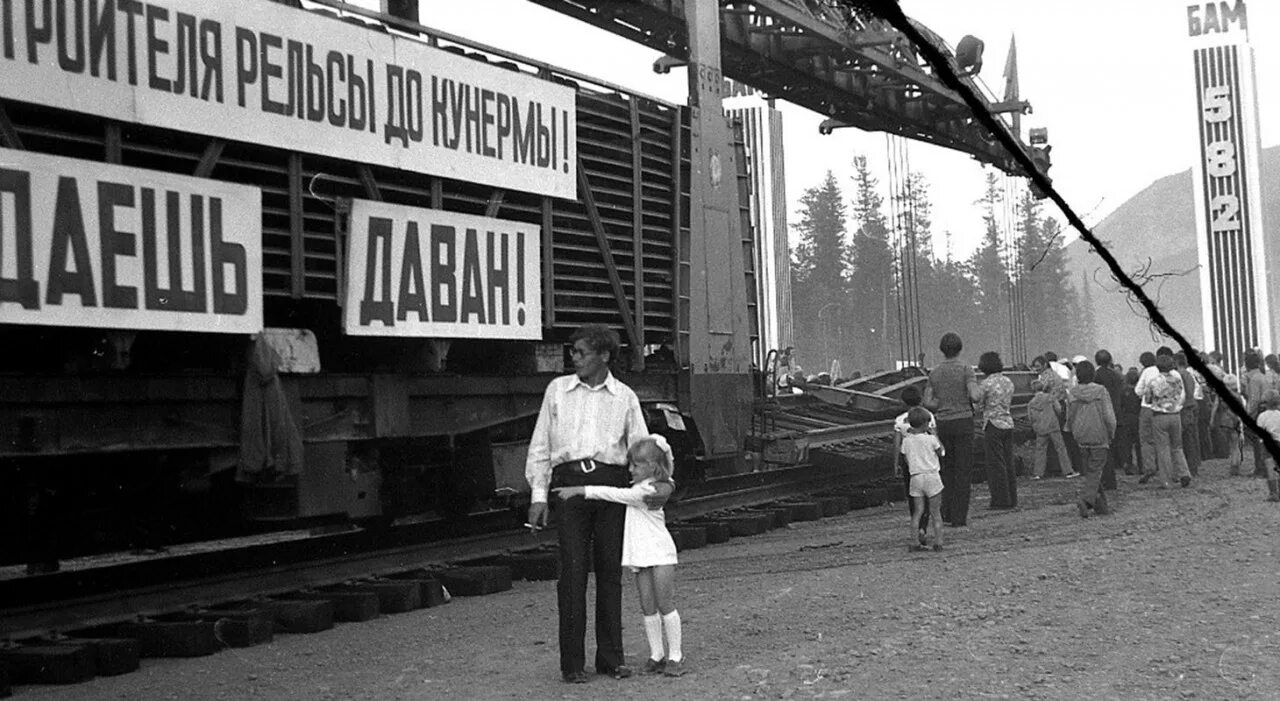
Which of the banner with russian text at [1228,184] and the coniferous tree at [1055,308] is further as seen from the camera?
the coniferous tree at [1055,308]

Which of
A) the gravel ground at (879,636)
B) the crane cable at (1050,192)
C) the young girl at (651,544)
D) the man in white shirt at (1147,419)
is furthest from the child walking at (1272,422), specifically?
the crane cable at (1050,192)

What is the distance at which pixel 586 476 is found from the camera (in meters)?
6.25

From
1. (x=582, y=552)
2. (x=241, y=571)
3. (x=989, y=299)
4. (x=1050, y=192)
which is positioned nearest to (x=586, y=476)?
(x=582, y=552)

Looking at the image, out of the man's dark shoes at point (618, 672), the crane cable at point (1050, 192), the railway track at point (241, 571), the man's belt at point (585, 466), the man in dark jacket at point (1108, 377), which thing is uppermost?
the man in dark jacket at point (1108, 377)

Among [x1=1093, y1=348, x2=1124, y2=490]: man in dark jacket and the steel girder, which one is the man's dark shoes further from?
[x1=1093, y1=348, x2=1124, y2=490]: man in dark jacket

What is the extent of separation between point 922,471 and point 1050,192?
1007 centimetres

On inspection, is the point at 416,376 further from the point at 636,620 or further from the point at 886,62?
the point at 886,62

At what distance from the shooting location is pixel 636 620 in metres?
8.20

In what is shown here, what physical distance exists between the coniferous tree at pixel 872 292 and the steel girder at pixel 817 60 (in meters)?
68.1

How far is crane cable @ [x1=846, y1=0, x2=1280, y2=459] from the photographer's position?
1.02 m

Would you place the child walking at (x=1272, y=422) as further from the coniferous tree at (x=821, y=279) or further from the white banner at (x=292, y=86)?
the coniferous tree at (x=821, y=279)

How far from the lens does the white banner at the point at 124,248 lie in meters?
6.84

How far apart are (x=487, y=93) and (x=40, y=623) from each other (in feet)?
15.7

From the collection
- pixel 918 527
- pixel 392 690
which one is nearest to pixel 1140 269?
pixel 392 690
